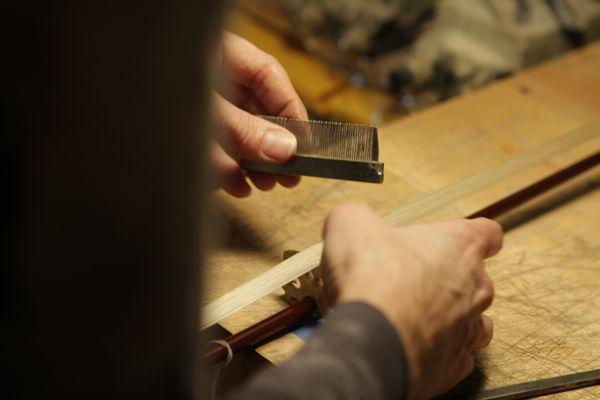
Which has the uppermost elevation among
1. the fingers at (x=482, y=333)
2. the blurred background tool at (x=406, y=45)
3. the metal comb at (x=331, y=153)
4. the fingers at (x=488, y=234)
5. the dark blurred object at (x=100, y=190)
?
the dark blurred object at (x=100, y=190)

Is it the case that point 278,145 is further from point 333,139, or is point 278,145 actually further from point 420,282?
point 420,282

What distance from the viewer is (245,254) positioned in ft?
4.20

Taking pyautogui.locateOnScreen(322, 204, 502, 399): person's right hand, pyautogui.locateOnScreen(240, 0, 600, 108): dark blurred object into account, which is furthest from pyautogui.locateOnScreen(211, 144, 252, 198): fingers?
pyautogui.locateOnScreen(240, 0, 600, 108): dark blurred object

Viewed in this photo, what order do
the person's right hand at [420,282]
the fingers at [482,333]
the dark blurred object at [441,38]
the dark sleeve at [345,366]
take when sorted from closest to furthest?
the dark sleeve at [345,366], the person's right hand at [420,282], the fingers at [482,333], the dark blurred object at [441,38]

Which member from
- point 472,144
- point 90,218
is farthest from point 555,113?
point 90,218

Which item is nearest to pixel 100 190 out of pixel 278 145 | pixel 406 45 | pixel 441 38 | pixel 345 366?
pixel 345 366

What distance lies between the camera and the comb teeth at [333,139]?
1204 mm

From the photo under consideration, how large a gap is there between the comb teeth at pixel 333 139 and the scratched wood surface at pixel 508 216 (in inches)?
7.3

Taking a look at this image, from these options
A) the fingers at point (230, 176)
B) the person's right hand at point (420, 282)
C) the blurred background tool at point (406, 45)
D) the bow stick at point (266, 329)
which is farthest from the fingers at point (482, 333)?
the blurred background tool at point (406, 45)

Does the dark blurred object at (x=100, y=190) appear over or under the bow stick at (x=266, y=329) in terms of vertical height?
over

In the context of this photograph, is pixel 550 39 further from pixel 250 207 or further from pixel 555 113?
pixel 250 207

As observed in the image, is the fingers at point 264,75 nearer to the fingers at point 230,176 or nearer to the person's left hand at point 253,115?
the person's left hand at point 253,115

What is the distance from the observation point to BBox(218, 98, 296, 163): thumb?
1.17 metres

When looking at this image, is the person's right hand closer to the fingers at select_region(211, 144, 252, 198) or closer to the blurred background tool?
the fingers at select_region(211, 144, 252, 198)
